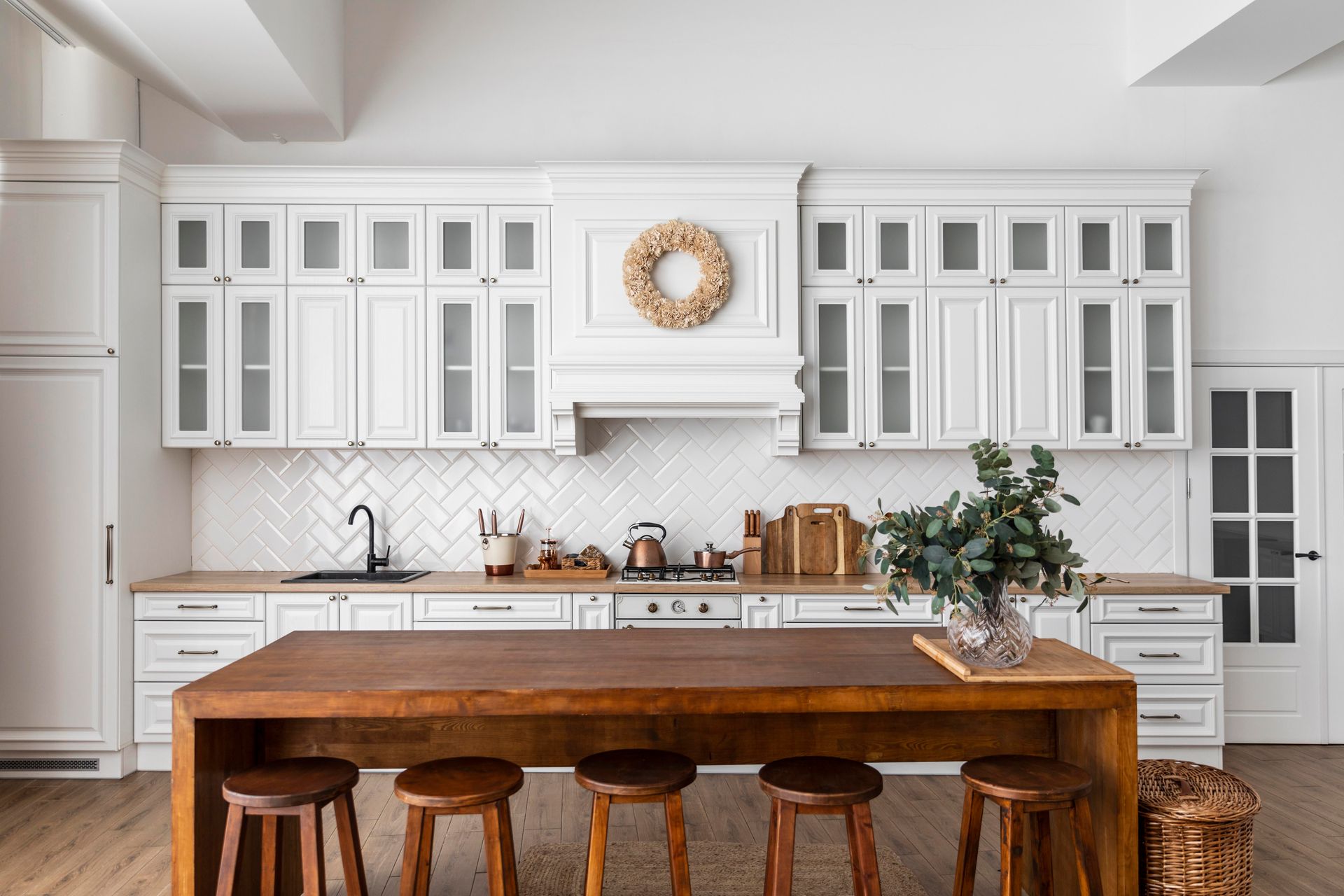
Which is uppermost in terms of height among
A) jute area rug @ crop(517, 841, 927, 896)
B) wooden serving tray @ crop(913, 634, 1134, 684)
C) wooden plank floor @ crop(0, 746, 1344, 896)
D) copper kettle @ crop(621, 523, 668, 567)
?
copper kettle @ crop(621, 523, 668, 567)

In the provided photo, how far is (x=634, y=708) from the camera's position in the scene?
2121 millimetres

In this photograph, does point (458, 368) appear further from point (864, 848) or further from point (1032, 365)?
point (864, 848)

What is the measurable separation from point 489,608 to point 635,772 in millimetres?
1975

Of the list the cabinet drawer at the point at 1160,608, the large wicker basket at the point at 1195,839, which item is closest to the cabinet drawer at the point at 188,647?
the large wicker basket at the point at 1195,839

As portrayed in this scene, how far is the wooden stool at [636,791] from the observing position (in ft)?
7.01

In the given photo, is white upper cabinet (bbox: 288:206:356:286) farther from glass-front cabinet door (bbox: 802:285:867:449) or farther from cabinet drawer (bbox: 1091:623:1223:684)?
cabinet drawer (bbox: 1091:623:1223:684)

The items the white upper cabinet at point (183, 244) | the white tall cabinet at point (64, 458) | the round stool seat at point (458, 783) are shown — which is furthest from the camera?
the white upper cabinet at point (183, 244)

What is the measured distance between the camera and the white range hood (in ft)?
13.5

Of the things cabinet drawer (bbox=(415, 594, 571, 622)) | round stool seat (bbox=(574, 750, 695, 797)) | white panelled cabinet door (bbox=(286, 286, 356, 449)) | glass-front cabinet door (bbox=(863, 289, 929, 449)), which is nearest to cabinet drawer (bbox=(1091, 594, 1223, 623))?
glass-front cabinet door (bbox=(863, 289, 929, 449))

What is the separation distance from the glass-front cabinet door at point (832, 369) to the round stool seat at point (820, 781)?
7.13 ft

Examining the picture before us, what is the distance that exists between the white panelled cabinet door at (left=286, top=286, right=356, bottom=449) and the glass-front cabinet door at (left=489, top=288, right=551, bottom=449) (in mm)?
696

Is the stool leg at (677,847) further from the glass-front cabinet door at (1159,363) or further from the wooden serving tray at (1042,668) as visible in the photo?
the glass-front cabinet door at (1159,363)

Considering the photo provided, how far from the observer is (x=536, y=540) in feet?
15.0

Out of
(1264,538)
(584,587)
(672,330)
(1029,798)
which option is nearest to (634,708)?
(1029,798)
